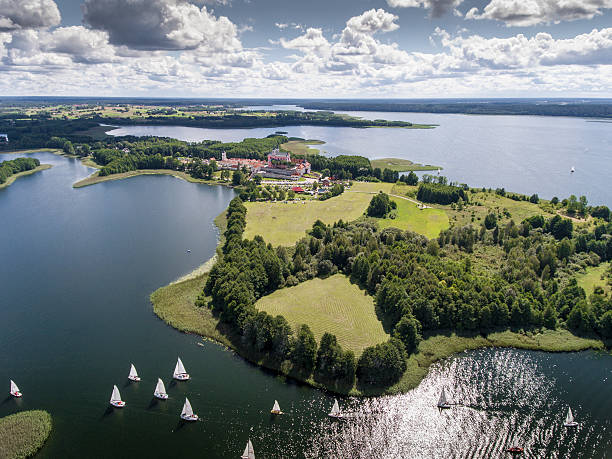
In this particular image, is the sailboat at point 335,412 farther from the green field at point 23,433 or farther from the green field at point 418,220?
the green field at point 418,220

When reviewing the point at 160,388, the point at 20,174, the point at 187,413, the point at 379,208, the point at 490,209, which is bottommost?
the point at 187,413

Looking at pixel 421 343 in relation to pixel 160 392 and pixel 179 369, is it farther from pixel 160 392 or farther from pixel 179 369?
pixel 160 392

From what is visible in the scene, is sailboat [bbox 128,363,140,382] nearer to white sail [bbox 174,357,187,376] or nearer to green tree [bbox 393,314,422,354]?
white sail [bbox 174,357,187,376]

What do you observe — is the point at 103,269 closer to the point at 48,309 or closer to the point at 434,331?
the point at 48,309

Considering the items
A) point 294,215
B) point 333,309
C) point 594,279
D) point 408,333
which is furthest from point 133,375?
point 594,279

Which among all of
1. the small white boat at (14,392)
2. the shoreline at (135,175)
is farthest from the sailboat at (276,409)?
the shoreline at (135,175)

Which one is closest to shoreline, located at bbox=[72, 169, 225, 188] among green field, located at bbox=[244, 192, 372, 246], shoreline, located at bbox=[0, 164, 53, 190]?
shoreline, located at bbox=[0, 164, 53, 190]
